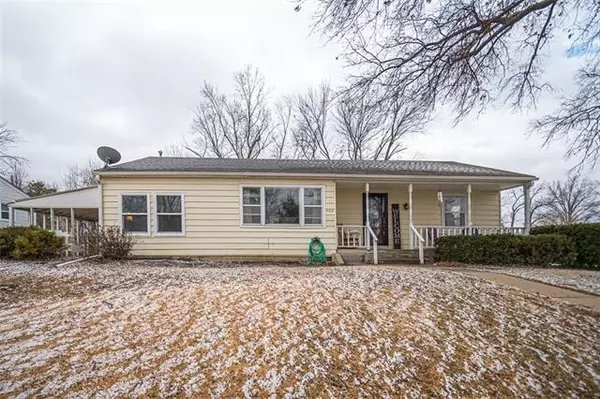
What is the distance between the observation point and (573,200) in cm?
4162

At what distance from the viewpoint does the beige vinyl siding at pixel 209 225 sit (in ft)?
33.1

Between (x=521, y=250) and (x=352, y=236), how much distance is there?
5.08 meters

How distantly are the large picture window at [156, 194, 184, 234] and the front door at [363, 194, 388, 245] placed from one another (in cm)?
654

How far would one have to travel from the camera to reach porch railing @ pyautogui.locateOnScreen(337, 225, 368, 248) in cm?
1134

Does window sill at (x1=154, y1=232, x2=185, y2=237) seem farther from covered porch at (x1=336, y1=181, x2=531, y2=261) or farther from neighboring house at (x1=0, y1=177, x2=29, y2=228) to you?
neighboring house at (x1=0, y1=177, x2=29, y2=228)

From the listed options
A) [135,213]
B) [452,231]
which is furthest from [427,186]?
[135,213]

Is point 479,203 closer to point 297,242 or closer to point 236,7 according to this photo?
point 297,242

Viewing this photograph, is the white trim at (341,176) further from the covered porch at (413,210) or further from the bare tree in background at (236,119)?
the bare tree in background at (236,119)

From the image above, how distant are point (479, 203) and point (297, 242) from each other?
7.48 m

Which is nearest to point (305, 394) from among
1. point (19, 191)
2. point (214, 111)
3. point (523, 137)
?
point (523, 137)

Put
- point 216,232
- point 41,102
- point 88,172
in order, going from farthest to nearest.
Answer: point 88,172 → point 41,102 → point 216,232

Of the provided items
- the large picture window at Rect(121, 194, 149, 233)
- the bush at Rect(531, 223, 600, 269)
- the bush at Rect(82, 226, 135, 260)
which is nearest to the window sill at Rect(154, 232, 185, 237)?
the large picture window at Rect(121, 194, 149, 233)

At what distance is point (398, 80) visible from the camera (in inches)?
236

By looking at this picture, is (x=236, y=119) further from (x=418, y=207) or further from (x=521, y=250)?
(x=521, y=250)
